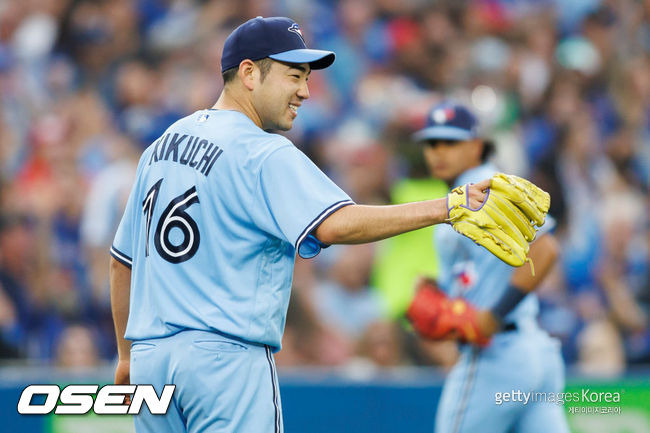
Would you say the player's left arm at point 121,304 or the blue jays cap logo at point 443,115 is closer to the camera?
the player's left arm at point 121,304

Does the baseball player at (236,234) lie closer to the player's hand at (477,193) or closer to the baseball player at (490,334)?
the player's hand at (477,193)

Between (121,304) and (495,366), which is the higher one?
(121,304)

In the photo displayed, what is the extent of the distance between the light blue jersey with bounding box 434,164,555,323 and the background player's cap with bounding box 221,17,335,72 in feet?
6.34

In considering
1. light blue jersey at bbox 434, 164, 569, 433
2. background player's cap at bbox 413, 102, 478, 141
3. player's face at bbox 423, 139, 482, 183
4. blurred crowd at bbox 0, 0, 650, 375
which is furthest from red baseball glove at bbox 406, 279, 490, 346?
blurred crowd at bbox 0, 0, 650, 375

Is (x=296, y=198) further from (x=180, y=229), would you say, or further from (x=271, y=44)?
(x=271, y=44)

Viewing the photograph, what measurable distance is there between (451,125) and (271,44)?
7.22ft

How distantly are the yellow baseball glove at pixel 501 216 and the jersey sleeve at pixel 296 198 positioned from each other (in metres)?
0.39

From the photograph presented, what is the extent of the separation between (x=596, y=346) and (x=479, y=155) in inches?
→ 122

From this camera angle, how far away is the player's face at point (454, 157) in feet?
18.2

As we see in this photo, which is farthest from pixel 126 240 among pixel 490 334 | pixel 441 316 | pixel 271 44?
pixel 490 334

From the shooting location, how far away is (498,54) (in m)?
10.1

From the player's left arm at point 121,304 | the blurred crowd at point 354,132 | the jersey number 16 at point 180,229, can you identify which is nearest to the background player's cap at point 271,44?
the jersey number 16 at point 180,229

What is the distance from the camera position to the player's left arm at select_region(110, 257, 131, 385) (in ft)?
12.8

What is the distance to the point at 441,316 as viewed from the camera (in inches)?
203
